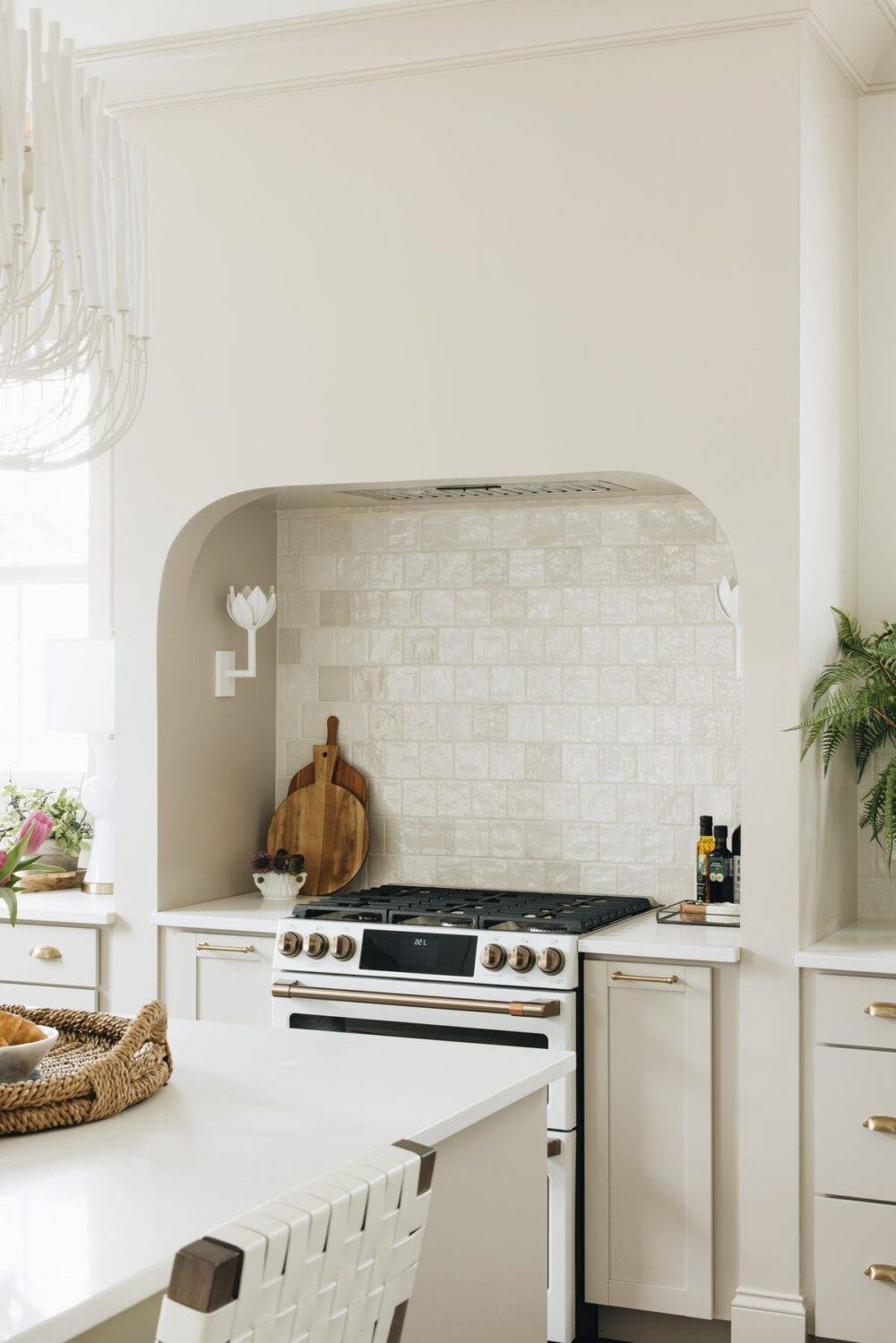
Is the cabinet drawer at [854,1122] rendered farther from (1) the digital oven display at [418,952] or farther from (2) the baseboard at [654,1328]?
(1) the digital oven display at [418,952]

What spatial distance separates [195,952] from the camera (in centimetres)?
400

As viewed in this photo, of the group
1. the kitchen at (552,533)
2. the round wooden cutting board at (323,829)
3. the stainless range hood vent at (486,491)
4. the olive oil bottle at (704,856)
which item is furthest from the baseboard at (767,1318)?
the stainless range hood vent at (486,491)

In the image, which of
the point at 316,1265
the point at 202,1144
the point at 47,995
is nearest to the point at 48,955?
the point at 47,995

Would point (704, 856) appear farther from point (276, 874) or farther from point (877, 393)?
point (877, 393)

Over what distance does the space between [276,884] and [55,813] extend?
942 millimetres

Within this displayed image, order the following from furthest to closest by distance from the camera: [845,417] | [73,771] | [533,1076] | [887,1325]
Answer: [73,771] → [845,417] → [887,1325] → [533,1076]

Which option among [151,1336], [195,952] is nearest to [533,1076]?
[151,1336]

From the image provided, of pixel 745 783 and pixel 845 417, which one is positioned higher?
pixel 845 417

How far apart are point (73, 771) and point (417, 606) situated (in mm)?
1587

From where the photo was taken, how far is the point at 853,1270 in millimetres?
3326

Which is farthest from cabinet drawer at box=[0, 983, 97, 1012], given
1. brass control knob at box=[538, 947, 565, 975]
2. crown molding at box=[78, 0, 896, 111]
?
crown molding at box=[78, 0, 896, 111]

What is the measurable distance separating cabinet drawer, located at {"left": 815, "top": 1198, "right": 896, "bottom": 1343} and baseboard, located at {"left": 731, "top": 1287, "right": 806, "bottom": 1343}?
43 millimetres

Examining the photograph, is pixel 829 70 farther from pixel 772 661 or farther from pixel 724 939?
pixel 724 939

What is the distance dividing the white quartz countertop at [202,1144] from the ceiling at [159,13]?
2.46m
